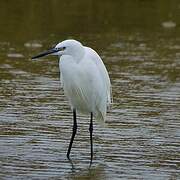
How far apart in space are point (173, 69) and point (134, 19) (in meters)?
5.36

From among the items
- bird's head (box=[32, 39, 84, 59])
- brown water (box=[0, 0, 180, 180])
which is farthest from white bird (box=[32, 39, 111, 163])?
brown water (box=[0, 0, 180, 180])

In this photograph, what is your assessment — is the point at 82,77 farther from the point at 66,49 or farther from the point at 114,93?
the point at 114,93

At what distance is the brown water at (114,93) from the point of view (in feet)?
26.8

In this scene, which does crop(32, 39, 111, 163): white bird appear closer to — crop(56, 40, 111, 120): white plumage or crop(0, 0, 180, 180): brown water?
crop(56, 40, 111, 120): white plumage

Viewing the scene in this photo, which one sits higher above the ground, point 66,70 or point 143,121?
point 66,70

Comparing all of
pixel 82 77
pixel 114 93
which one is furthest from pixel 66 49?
pixel 114 93

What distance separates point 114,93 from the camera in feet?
37.8

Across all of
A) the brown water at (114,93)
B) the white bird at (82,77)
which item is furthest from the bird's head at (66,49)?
the brown water at (114,93)

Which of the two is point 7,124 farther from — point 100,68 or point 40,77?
point 40,77

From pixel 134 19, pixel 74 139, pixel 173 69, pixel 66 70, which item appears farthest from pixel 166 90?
pixel 134 19

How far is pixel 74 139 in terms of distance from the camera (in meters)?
9.10

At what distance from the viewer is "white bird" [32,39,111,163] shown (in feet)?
26.8

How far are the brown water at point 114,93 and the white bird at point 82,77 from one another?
489 mm

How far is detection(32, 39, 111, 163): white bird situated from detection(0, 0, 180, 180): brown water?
489mm
